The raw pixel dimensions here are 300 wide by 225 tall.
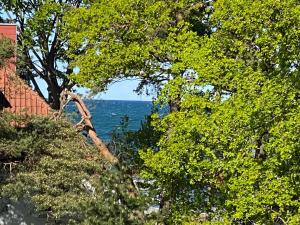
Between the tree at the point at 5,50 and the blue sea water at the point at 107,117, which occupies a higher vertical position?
the tree at the point at 5,50

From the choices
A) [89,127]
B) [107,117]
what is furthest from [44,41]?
[107,117]

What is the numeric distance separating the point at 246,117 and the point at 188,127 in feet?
4.88

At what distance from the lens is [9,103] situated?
1736 centimetres

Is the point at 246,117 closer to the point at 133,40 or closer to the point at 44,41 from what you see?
the point at 133,40

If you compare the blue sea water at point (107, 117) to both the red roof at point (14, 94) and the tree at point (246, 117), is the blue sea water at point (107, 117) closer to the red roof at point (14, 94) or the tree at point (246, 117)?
the red roof at point (14, 94)

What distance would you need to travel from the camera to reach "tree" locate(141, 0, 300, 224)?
12773 mm

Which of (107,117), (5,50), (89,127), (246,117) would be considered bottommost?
(107,117)

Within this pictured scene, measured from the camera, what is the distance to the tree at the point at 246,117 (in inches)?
503

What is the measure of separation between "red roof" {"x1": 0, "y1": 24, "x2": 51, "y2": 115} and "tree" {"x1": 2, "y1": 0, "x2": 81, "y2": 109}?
1.92 meters

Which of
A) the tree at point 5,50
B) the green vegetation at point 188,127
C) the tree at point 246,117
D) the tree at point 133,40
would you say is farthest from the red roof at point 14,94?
the tree at point 246,117

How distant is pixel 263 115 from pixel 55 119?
19.4ft

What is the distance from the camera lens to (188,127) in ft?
44.9

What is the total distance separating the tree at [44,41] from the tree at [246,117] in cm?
818

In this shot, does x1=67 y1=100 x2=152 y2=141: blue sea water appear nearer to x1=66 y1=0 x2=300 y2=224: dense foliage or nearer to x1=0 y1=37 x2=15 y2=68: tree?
x1=0 y1=37 x2=15 y2=68: tree
